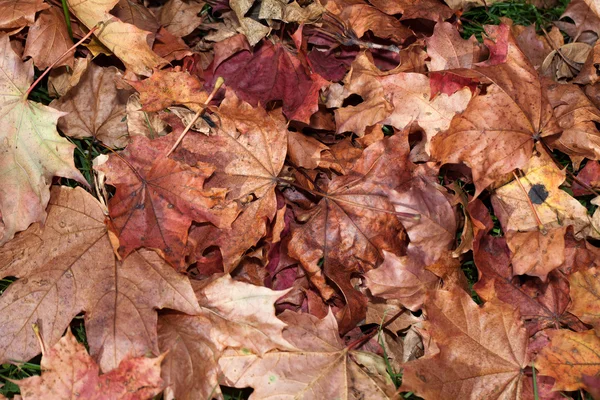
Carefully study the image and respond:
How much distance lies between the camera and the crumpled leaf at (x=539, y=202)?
6.36 feet

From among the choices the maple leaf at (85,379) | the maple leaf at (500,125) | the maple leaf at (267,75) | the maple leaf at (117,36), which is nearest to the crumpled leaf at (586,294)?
the maple leaf at (500,125)

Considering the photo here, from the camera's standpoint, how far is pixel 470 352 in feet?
5.47

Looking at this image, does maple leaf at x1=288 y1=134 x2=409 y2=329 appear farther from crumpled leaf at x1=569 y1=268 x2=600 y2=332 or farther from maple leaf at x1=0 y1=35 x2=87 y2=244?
maple leaf at x1=0 y1=35 x2=87 y2=244

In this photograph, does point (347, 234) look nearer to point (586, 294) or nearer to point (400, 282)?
point (400, 282)

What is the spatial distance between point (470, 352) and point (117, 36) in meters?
1.46

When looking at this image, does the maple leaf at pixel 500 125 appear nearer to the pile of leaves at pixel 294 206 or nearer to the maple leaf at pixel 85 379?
the pile of leaves at pixel 294 206

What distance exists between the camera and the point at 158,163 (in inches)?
70.8

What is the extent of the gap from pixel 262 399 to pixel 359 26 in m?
1.31

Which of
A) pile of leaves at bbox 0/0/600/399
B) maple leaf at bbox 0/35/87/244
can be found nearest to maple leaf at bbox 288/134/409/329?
pile of leaves at bbox 0/0/600/399

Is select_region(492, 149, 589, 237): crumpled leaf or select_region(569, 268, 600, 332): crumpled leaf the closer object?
select_region(569, 268, 600, 332): crumpled leaf

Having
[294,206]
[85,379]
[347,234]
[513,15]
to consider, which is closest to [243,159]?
[294,206]

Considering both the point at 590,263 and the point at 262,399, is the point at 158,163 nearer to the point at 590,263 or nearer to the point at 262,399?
the point at 262,399

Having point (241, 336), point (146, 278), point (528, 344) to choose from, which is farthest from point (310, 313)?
point (528, 344)

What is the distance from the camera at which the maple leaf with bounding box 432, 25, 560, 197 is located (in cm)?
184
